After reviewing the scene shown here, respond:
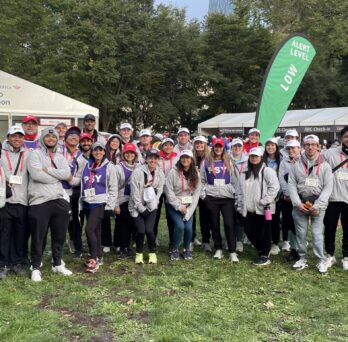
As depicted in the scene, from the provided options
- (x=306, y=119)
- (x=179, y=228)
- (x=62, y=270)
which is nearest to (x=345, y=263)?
(x=179, y=228)

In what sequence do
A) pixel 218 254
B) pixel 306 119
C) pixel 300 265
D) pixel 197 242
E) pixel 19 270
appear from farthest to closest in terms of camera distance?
pixel 306 119 → pixel 197 242 → pixel 218 254 → pixel 300 265 → pixel 19 270

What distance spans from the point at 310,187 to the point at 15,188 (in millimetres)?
3803

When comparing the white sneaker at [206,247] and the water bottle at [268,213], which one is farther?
the white sneaker at [206,247]

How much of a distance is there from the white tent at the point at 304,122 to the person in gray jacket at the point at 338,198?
16.3 meters

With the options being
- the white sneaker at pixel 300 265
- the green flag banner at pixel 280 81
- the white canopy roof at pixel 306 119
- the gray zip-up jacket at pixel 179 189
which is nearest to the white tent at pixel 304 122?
the white canopy roof at pixel 306 119

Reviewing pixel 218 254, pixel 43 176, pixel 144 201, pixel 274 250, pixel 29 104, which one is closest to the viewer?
pixel 43 176

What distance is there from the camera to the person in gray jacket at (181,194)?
21.1 feet

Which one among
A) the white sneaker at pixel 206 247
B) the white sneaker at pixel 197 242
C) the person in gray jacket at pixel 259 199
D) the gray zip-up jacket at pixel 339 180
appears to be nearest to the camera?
the gray zip-up jacket at pixel 339 180

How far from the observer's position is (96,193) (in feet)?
19.3

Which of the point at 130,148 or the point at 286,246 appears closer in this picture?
the point at 130,148

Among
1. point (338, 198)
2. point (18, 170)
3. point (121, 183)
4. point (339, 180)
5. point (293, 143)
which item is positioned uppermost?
point (293, 143)

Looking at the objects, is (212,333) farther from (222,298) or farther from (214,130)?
(214,130)

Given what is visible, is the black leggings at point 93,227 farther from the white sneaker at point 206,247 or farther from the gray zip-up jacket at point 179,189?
the white sneaker at point 206,247

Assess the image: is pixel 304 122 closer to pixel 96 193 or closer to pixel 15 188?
pixel 96 193
